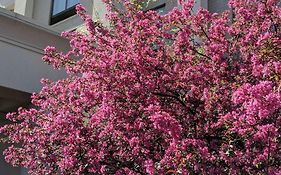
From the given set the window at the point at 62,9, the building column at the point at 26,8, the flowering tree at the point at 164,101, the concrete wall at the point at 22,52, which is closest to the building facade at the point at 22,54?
the concrete wall at the point at 22,52

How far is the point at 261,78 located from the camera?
591 centimetres

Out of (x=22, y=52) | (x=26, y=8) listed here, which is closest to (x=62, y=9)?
(x=26, y=8)

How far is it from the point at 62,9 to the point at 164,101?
8.47 meters

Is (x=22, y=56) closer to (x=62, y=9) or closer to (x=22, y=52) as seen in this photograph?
(x=22, y=52)

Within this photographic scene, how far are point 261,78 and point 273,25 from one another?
0.97 metres

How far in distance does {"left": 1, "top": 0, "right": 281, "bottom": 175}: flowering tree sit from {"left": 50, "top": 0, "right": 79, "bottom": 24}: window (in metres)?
6.47

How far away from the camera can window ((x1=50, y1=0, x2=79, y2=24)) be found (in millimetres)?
13870

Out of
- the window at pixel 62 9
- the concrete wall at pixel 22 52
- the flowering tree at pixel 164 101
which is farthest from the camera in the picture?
the window at pixel 62 9

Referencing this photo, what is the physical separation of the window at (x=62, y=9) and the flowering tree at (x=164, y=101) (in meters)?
6.47

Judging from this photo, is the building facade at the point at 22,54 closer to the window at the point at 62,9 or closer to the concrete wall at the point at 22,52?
the concrete wall at the point at 22,52

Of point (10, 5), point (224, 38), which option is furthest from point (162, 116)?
point (10, 5)

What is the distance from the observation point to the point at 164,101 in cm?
653

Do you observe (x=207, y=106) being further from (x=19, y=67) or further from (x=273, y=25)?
(x=19, y=67)

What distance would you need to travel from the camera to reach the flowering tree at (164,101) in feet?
17.8
